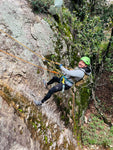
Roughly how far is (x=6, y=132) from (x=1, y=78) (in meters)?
1.39

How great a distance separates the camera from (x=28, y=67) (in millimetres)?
3988

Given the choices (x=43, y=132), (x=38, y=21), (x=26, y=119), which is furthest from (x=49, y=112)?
(x=38, y=21)

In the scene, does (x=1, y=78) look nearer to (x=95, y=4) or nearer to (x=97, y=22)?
(x=97, y=22)

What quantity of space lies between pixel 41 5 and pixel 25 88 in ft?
14.2

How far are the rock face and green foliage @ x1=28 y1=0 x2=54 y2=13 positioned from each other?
1.07 feet

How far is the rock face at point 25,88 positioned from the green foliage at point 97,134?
1.21 m

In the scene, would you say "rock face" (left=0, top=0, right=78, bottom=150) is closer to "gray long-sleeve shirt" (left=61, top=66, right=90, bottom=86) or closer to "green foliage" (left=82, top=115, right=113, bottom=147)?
"gray long-sleeve shirt" (left=61, top=66, right=90, bottom=86)

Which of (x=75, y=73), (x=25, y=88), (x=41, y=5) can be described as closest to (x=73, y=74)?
(x=75, y=73)

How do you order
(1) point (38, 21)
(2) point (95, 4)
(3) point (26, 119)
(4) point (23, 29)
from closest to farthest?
(3) point (26, 119), (4) point (23, 29), (1) point (38, 21), (2) point (95, 4)

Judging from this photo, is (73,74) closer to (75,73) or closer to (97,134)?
(75,73)

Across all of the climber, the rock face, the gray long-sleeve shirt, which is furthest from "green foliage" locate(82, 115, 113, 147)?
the gray long-sleeve shirt

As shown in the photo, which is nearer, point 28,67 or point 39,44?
point 28,67

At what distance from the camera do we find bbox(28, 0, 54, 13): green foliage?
211 inches

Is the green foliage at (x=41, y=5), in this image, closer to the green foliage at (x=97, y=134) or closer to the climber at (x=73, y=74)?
the climber at (x=73, y=74)
